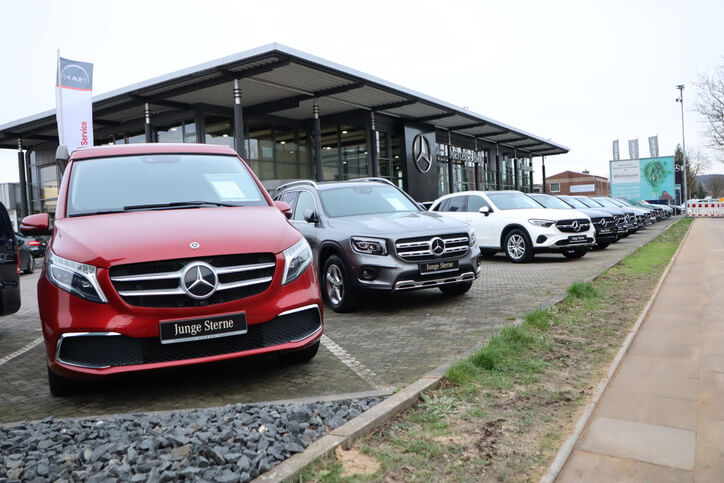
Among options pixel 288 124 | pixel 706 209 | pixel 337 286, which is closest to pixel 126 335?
pixel 337 286

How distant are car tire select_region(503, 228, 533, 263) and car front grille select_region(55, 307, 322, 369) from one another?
10012 millimetres

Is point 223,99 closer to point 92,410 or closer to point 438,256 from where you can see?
point 438,256

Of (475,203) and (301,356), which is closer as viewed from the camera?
(301,356)

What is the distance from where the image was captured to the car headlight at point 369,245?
717 centimetres

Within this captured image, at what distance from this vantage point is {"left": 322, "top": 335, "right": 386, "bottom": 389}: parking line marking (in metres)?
4.39

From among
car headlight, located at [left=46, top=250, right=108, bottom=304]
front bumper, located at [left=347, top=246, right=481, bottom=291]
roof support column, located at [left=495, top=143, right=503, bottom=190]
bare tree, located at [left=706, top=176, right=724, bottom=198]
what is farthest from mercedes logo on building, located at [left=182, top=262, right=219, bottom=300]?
bare tree, located at [left=706, top=176, right=724, bottom=198]

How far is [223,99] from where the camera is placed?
24.5m

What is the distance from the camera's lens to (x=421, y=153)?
32750 mm

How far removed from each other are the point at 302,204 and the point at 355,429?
19.8 feet

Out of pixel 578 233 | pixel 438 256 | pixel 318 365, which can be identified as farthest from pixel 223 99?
pixel 318 365

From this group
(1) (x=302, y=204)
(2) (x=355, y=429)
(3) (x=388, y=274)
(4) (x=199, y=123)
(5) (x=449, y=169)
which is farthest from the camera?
(5) (x=449, y=169)

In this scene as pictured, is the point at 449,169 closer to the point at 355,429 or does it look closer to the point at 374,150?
the point at 374,150

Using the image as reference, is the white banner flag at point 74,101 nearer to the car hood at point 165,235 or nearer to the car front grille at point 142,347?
the car hood at point 165,235

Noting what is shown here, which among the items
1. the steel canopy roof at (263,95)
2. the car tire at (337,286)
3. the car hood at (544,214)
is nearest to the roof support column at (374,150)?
the steel canopy roof at (263,95)
